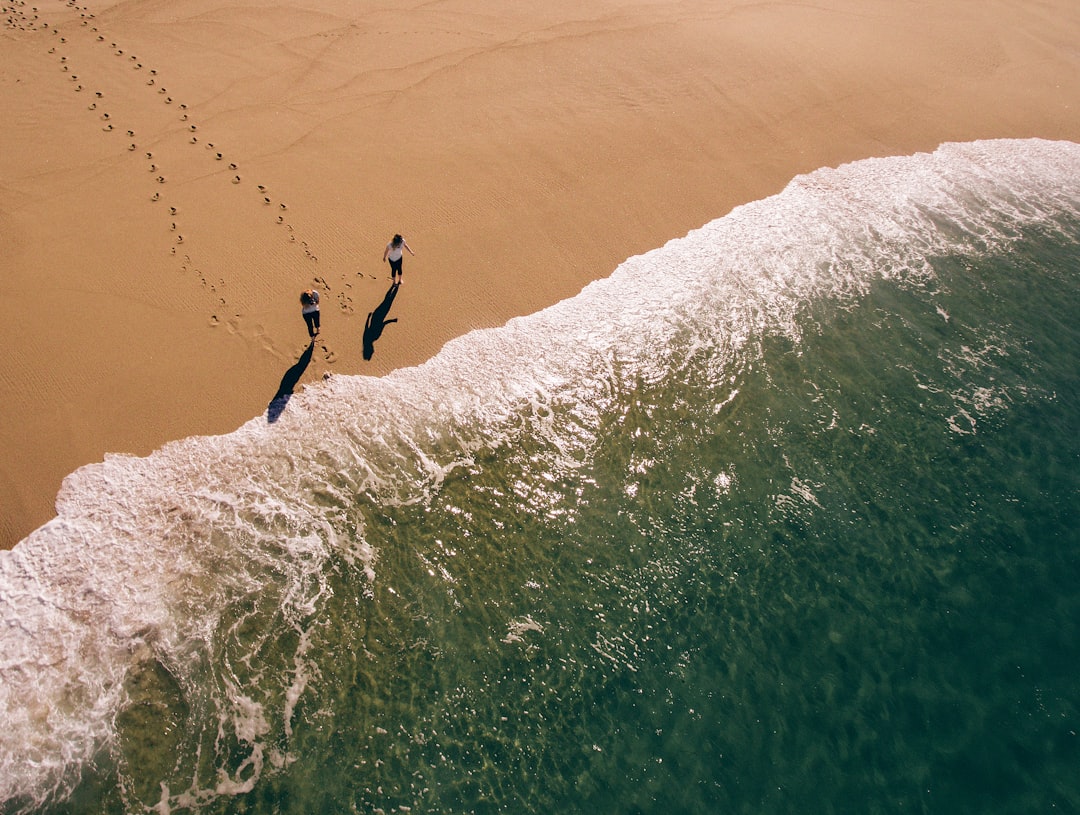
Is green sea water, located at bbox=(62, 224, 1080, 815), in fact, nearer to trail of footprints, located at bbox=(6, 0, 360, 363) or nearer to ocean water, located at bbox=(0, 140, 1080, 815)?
ocean water, located at bbox=(0, 140, 1080, 815)

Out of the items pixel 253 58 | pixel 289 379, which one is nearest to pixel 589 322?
pixel 289 379

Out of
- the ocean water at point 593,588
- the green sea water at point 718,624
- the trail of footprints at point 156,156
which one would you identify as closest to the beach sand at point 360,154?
the trail of footprints at point 156,156

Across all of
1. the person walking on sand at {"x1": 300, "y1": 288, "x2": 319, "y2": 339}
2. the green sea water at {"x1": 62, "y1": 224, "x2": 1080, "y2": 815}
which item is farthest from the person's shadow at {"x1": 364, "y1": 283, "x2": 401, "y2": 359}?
the green sea water at {"x1": 62, "y1": 224, "x2": 1080, "y2": 815}

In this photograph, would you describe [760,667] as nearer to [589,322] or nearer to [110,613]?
[589,322]

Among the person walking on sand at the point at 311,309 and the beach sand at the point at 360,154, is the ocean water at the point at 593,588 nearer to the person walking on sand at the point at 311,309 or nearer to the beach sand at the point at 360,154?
the person walking on sand at the point at 311,309

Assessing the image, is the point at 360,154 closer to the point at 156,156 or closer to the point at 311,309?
the point at 156,156

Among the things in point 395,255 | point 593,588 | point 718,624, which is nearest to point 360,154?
point 395,255
